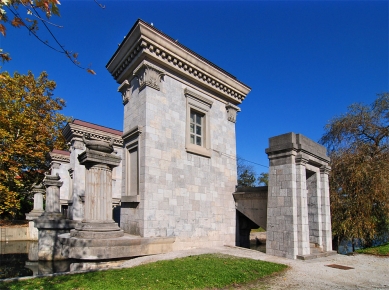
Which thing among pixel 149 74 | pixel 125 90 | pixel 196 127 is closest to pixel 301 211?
pixel 196 127

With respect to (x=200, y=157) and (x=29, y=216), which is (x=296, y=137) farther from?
(x=29, y=216)

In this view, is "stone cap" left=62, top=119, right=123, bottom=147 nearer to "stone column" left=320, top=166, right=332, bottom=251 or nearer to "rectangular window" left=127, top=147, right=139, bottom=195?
"rectangular window" left=127, top=147, right=139, bottom=195

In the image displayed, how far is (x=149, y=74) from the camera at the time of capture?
31.6ft

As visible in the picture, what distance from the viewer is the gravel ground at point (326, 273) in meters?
5.79

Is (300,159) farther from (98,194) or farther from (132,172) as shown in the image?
(98,194)

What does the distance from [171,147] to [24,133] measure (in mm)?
19096

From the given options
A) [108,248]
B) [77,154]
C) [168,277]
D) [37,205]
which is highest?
[77,154]

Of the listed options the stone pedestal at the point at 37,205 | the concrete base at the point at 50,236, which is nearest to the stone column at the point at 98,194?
the concrete base at the point at 50,236

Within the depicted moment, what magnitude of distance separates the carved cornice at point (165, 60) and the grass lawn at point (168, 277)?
696 cm

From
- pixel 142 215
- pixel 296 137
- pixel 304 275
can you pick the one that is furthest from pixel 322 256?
pixel 142 215

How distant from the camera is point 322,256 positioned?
9219mm

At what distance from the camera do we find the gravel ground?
19.0 feet

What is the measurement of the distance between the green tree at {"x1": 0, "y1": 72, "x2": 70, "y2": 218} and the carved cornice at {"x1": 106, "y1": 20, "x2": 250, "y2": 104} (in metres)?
14.1

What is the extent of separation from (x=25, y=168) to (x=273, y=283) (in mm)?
26263
